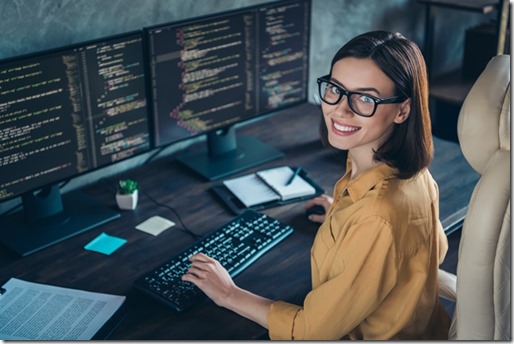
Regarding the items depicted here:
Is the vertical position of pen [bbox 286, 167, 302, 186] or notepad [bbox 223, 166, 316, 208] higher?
pen [bbox 286, 167, 302, 186]

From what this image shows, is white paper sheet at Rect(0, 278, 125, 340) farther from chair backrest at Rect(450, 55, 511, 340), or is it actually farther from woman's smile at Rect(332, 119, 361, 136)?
chair backrest at Rect(450, 55, 511, 340)

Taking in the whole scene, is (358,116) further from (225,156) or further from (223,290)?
(225,156)

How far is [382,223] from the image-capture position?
150cm

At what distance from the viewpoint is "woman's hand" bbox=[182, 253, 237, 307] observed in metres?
1.67

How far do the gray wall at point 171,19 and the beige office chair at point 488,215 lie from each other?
1165 millimetres

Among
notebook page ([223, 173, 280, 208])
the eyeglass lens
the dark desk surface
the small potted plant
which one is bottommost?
the dark desk surface

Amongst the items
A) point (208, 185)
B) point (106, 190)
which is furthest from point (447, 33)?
point (106, 190)

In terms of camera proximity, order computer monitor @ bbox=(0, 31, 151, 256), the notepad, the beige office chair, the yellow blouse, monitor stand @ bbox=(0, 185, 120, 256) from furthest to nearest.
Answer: the notepad < monitor stand @ bbox=(0, 185, 120, 256) < computer monitor @ bbox=(0, 31, 151, 256) < the yellow blouse < the beige office chair

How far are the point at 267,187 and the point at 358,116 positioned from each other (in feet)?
2.16

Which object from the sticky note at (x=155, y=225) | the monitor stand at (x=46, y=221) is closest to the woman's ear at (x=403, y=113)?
the sticky note at (x=155, y=225)

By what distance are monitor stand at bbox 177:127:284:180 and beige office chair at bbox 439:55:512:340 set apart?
39.1 inches

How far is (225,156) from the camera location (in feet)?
7.80

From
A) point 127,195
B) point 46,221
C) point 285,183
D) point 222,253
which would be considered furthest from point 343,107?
point 46,221

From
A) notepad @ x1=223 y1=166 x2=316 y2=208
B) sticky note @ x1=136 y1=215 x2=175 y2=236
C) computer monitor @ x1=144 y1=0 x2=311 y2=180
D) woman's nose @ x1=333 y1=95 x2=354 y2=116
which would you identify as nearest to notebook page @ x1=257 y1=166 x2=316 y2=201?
notepad @ x1=223 y1=166 x2=316 y2=208
